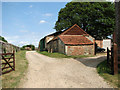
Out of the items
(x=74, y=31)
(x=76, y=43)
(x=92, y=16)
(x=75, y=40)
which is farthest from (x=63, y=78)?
(x=92, y=16)

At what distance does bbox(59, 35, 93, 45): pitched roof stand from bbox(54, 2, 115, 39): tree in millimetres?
4628

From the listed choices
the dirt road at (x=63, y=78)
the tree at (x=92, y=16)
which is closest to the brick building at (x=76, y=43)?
the tree at (x=92, y=16)

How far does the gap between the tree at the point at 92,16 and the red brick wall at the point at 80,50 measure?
6155 mm

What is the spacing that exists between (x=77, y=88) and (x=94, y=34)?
79.6 feet

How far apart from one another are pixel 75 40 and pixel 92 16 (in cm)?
804

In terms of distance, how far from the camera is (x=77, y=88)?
5242mm

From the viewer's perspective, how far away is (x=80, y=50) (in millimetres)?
20219

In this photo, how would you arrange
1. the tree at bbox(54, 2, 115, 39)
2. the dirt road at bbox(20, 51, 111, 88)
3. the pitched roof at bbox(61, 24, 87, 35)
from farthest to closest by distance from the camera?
the tree at bbox(54, 2, 115, 39)
the pitched roof at bbox(61, 24, 87, 35)
the dirt road at bbox(20, 51, 111, 88)

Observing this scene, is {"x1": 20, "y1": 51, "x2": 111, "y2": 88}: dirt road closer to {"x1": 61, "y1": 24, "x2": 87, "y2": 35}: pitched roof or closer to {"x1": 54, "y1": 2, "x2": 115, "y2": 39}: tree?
{"x1": 61, "y1": 24, "x2": 87, "y2": 35}: pitched roof

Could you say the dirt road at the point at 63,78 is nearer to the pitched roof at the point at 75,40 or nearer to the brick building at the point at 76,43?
the brick building at the point at 76,43

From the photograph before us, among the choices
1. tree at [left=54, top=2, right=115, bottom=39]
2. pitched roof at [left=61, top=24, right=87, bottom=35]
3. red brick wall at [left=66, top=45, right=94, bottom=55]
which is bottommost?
red brick wall at [left=66, top=45, right=94, bottom=55]

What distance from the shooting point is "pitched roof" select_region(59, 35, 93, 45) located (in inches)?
800

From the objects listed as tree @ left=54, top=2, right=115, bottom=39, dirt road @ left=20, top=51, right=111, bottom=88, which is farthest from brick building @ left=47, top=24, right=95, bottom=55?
dirt road @ left=20, top=51, right=111, bottom=88

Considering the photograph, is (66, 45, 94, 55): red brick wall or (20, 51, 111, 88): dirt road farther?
(66, 45, 94, 55): red brick wall
